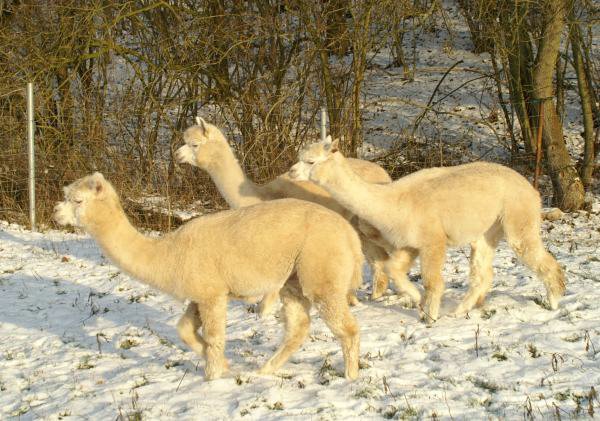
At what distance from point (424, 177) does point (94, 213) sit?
10.6ft

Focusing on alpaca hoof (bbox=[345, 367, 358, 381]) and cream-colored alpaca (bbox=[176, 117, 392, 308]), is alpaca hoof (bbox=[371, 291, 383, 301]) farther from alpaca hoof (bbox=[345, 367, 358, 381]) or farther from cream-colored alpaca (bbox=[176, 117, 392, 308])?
alpaca hoof (bbox=[345, 367, 358, 381])

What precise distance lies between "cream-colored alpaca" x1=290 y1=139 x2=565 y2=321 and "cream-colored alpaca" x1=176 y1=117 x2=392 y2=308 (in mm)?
634

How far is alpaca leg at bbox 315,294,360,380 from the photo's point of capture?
5.38 m

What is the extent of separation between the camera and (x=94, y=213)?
18.6 ft

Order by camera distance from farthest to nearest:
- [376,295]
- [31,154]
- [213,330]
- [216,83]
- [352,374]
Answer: [216,83] < [31,154] < [376,295] < [213,330] < [352,374]

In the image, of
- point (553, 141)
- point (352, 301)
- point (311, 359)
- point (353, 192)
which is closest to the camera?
point (311, 359)

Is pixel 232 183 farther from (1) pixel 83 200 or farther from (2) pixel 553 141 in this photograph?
(2) pixel 553 141

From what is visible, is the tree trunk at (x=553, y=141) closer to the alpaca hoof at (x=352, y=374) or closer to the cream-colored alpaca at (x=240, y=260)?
the cream-colored alpaca at (x=240, y=260)

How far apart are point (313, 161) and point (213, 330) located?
215 cm

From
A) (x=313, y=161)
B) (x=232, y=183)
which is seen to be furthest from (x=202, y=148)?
(x=313, y=161)

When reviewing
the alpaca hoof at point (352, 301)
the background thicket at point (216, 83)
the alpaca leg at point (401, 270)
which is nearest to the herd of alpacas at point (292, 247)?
the alpaca leg at point (401, 270)

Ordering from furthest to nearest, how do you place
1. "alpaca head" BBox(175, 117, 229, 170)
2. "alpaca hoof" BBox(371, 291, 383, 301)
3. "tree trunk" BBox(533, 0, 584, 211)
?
"tree trunk" BBox(533, 0, 584, 211) < "alpaca head" BBox(175, 117, 229, 170) < "alpaca hoof" BBox(371, 291, 383, 301)

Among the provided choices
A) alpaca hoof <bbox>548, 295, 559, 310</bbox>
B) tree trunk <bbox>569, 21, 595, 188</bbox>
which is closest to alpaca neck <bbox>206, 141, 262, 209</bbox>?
alpaca hoof <bbox>548, 295, 559, 310</bbox>

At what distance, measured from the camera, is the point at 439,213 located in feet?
23.1
